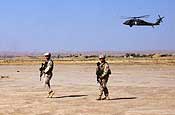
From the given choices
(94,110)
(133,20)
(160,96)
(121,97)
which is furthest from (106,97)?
(133,20)

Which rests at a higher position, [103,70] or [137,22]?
[137,22]

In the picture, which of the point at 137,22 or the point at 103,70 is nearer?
the point at 103,70

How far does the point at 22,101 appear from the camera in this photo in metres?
18.6

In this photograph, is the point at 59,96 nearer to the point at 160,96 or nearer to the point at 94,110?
the point at 160,96

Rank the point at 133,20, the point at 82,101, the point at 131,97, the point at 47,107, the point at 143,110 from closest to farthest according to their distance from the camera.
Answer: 1. the point at 143,110
2. the point at 47,107
3. the point at 82,101
4. the point at 131,97
5. the point at 133,20

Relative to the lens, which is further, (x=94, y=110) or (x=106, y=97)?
(x=106, y=97)

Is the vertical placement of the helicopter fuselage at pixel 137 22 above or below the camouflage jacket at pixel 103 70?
above

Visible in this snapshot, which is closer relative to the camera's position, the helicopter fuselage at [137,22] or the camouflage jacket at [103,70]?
the camouflage jacket at [103,70]

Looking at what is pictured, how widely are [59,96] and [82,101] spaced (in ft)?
8.82

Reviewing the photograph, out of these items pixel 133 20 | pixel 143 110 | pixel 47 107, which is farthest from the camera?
pixel 133 20

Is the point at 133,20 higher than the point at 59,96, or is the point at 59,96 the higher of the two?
the point at 133,20

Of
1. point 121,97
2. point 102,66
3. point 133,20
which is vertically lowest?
point 121,97

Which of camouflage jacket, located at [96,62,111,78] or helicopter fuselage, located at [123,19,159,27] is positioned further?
helicopter fuselage, located at [123,19,159,27]

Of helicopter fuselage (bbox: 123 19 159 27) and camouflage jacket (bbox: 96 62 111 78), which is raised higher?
helicopter fuselage (bbox: 123 19 159 27)
